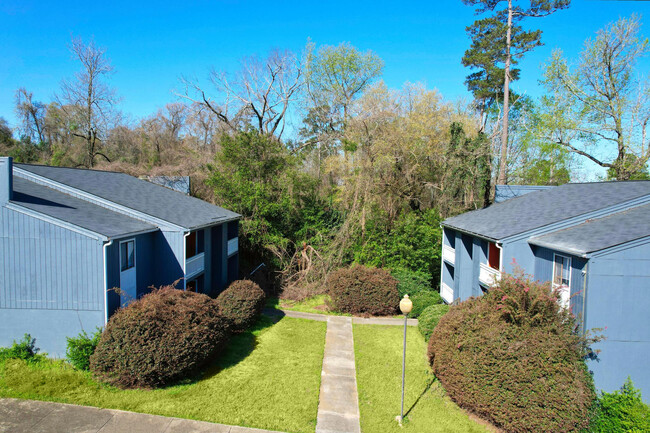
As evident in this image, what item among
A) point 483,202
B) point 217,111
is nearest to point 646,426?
point 483,202

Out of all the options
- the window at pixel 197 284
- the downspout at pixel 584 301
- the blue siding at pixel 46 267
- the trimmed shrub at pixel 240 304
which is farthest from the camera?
the window at pixel 197 284

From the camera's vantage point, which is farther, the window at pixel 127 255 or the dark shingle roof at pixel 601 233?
the window at pixel 127 255

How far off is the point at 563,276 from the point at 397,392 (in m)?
5.81

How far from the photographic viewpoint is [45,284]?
10.3 metres

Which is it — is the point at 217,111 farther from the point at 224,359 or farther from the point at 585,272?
the point at 585,272

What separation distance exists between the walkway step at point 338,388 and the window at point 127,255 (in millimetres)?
7023

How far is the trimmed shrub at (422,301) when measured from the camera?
55.5ft

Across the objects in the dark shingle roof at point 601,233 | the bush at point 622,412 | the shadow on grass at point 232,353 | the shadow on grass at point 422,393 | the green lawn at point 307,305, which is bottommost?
the green lawn at point 307,305

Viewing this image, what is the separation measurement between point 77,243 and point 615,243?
46.4ft

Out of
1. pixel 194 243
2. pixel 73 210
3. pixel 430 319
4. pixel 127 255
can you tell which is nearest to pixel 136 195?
pixel 194 243

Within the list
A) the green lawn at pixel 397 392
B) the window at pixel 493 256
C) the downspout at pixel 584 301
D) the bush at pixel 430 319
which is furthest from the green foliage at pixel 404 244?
the downspout at pixel 584 301

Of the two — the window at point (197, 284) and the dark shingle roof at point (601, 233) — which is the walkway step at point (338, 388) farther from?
the dark shingle roof at point (601, 233)

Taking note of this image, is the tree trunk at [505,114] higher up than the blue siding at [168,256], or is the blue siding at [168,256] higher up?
the tree trunk at [505,114]

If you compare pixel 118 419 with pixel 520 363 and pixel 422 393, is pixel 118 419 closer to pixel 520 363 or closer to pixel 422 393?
pixel 422 393
